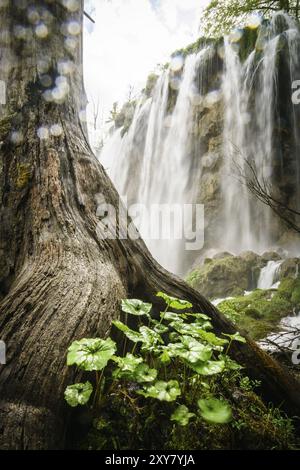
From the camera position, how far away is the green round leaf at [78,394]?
1.21 meters

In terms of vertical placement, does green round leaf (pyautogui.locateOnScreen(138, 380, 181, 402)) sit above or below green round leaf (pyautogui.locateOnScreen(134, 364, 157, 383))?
below

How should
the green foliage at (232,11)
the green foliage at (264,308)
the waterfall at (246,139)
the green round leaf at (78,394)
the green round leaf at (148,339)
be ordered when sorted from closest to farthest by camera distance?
1. the green round leaf at (78,394)
2. the green round leaf at (148,339)
3. the green foliage at (264,308)
4. the waterfall at (246,139)
5. the green foliage at (232,11)

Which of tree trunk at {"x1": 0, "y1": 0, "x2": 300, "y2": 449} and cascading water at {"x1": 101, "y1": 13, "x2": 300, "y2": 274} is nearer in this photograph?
tree trunk at {"x1": 0, "y1": 0, "x2": 300, "y2": 449}

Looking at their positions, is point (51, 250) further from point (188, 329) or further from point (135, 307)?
point (188, 329)

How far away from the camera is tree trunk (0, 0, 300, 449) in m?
1.27

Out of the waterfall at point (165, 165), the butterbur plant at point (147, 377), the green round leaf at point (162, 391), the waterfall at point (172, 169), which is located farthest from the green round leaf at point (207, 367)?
the waterfall at point (172, 169)

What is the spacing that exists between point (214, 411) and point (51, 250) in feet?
4.21

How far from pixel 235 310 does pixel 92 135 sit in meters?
26.7

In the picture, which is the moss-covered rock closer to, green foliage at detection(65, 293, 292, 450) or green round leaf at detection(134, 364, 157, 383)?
green foliage at detection(65, 293, 292, 450)

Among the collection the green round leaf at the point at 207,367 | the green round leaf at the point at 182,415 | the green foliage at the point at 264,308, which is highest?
the green round leaf at the point at 207,367

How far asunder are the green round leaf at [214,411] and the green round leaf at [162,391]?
15 centimetres

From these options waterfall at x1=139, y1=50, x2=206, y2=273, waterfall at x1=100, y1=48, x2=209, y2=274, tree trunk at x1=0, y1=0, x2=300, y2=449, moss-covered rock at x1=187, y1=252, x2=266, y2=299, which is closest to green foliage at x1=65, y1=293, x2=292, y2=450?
tree trunk at x1=0, y1=0, x2=300, y2=449

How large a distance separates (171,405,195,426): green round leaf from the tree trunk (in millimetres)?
512

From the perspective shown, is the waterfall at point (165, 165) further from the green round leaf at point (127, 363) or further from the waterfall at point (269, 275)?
the green round leaf at point (127, 363)
